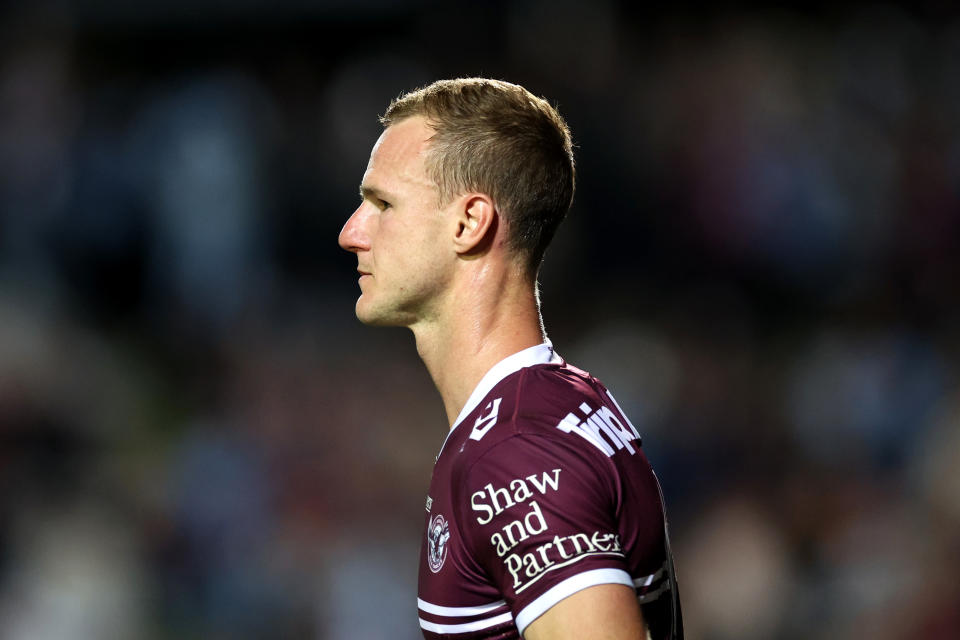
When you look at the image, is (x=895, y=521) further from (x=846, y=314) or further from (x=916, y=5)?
(x=916, y=5)

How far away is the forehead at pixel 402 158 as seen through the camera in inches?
110

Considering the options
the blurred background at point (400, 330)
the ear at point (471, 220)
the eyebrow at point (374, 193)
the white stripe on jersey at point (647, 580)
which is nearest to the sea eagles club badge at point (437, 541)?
the white stripe on jersey at point (647, 580)

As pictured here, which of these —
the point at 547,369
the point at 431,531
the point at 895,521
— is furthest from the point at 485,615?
the point at 895,521

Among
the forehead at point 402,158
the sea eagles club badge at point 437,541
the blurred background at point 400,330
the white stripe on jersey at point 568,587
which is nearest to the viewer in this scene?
the white stripe on jersey at point 568,587

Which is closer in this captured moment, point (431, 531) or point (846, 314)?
point (431, 531)

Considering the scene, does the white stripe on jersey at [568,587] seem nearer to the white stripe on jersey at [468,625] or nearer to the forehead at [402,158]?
the white stripe on jersey at [468,625]

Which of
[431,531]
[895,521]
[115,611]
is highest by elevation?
[431,531]

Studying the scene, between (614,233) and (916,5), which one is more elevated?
(916,5)

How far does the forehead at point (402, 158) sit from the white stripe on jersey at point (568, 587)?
1077 mm

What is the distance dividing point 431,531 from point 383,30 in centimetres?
742

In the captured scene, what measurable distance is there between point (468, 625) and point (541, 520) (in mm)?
388

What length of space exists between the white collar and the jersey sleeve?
0.33 metres

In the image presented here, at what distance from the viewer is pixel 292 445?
25.9 ft

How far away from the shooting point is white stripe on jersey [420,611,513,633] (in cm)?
241
